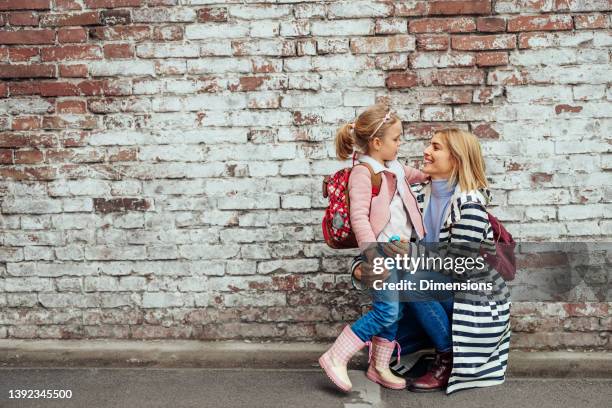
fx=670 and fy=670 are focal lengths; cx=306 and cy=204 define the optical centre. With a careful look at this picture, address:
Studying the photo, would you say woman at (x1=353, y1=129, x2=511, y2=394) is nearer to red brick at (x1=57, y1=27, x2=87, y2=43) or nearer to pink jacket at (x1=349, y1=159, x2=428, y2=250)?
pink jacket at (x1=349, y1=159, x2=428, y2=250)

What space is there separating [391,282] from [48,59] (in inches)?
91.9

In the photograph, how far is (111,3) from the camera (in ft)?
12.5

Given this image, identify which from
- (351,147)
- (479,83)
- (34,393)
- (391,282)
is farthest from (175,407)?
(479,83)

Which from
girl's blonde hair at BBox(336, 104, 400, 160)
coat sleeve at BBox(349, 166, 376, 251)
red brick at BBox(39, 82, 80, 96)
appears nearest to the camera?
coat sleeve at BBox(349, 166, 376, 251)

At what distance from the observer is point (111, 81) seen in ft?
12.7

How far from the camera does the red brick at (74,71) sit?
12.7 ft

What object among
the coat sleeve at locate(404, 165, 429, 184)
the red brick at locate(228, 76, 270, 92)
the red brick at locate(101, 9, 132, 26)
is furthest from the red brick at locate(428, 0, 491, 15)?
the red brick at locate(101, 9, 132, 26)

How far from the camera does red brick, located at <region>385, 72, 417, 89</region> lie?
12.4 ft

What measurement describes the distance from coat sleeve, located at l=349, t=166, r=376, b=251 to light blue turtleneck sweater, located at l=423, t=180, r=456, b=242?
0.42 m

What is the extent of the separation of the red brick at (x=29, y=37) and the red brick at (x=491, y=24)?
2424 millimetres

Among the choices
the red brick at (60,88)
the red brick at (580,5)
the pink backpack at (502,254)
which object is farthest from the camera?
the red brick at (60,88)

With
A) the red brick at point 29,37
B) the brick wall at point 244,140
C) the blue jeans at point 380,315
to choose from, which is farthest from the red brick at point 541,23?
the red brick at point 29,37

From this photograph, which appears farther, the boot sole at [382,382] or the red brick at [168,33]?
the red brick at [168,33]

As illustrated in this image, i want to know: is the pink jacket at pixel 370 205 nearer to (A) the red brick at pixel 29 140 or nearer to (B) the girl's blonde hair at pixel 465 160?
(B) the girl's blonde hair at pixel 465 160
